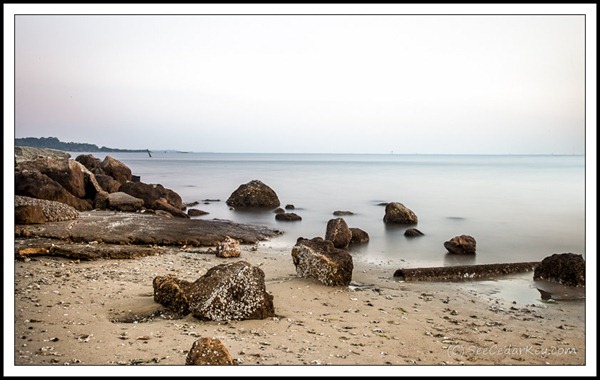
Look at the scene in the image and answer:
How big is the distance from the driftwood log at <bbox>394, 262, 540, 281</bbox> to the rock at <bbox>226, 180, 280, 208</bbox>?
1102cm

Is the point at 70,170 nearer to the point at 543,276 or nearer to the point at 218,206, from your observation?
the point at 218,206

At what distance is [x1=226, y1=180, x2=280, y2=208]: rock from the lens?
19750 millimetres

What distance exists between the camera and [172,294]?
6344mm

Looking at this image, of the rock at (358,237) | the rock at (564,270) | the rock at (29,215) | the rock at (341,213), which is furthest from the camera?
the rock at (341,213)

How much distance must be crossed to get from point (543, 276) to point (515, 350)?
4.20 meters

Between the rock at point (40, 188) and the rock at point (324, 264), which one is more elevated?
the rock at point (40, 188)

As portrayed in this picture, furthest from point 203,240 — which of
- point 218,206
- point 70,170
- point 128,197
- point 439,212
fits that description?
point 439,212

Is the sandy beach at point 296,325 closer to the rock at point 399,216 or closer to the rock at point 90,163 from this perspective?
the rock at point 399,216

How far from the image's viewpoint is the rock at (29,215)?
394 inches

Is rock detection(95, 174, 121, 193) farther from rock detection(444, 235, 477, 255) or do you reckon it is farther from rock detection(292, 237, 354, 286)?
rock detection(444, 235, 477, 255)

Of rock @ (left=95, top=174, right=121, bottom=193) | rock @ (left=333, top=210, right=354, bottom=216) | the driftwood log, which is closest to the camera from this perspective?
the driftwood log

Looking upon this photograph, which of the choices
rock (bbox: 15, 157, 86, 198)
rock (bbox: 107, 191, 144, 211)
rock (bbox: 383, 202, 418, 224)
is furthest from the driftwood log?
rock (bbox: 15, 157, 86, 198)

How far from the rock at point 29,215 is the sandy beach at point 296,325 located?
2.22 metres

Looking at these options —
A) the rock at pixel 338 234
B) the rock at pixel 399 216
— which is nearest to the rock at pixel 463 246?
the rock at pixel 338 234
